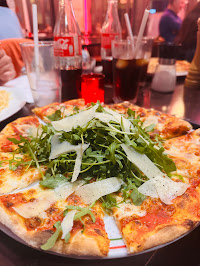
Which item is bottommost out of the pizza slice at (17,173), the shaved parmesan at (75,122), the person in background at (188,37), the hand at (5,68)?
the pizza slice at (17,173)

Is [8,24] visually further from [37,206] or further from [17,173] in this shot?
[37,206]

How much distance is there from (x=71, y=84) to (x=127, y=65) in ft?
1.76

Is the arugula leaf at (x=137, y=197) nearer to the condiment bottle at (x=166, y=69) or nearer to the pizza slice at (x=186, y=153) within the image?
the pizza slice at (x=186, y=153)

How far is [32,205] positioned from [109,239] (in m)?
0.33

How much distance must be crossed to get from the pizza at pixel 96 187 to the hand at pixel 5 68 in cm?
132

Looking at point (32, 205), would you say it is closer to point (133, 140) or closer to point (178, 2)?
point (133, 140)

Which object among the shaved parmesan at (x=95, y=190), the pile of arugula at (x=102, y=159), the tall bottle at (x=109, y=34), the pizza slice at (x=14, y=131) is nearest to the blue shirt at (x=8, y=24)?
the tall bottle at (x=109, y=34)

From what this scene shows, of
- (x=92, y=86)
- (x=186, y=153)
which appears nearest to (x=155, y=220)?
(x=186, y=153)

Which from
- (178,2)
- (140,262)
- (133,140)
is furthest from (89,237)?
(178,2)

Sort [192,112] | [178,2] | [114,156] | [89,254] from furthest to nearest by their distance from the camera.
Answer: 1. [178,2]
2. [192,112]
3. [114,156]
4. [89,254]

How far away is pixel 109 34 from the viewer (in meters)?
2.19

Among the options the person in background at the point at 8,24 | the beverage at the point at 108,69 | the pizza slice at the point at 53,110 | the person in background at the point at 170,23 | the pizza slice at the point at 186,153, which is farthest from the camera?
the person in background at the point at 170,23

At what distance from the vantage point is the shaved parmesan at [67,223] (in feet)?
2.46

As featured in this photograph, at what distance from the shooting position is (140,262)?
0.76 m
